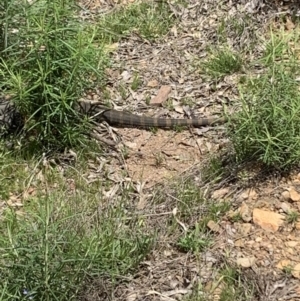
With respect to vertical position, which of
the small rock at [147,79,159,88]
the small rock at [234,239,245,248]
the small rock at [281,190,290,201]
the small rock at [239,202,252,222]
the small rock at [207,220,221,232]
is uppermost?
the small rock at [281,190,290,201]

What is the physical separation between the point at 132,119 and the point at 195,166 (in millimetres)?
822

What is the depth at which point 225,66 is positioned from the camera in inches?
247

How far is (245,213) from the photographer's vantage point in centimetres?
479

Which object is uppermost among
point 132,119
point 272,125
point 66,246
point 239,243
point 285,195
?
point 272,125

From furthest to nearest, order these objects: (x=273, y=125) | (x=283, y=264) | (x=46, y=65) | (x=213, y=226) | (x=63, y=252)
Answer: (x=46, y=65) → (x=273, y=125) → (x=213, y=226) → (x=283, y=264) → (x=63, y=252)

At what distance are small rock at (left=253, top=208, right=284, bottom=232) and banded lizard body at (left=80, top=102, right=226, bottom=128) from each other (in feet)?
3.90

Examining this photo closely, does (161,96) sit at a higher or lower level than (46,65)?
lower

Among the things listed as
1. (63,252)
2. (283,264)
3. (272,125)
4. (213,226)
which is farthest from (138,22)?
(63,252)

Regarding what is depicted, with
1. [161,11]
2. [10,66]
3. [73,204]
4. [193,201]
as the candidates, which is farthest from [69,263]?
[161,11]

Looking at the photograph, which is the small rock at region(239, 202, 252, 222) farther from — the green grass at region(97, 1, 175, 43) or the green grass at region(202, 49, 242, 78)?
the green grass at region(97, 1, 175, 43)

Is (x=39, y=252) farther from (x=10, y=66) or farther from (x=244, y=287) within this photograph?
(x=10, y=66)

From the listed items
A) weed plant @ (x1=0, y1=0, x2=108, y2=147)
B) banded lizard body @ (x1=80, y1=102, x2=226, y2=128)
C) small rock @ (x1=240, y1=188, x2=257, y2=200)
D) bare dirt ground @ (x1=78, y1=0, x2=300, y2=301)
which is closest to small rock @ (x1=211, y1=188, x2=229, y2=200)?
bare dirt ground @ (x1=78, y1=0, x2=300, y2=301)

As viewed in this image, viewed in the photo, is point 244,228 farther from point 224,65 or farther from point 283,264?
point 224,65

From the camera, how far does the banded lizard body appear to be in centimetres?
581
